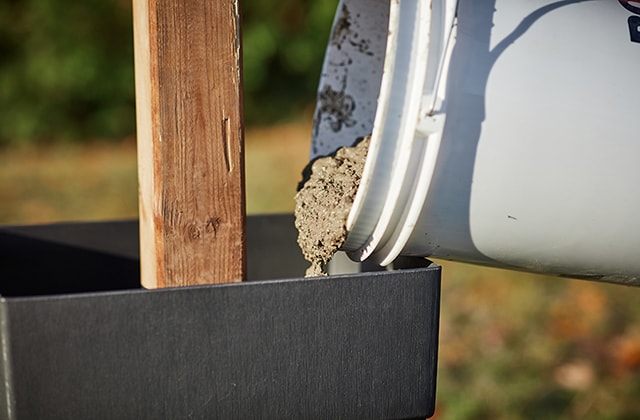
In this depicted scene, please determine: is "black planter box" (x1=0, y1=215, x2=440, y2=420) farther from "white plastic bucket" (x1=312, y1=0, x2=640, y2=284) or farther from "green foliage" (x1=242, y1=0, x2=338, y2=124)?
"green foliage" (x1=242, y1=0, x2=338, y2=124)

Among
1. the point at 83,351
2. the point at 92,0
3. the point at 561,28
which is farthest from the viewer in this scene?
the point at 92,0

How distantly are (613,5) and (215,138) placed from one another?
80cm

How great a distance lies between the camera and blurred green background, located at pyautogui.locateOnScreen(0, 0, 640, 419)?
2.96 metres

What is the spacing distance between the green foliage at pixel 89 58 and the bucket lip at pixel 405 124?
13.0ft

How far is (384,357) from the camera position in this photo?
123 cm

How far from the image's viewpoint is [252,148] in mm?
5336

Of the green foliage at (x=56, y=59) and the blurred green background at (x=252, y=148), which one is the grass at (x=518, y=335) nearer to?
the blurred green background at (x=252, y=148)

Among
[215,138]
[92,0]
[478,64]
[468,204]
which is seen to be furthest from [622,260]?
[92,0]

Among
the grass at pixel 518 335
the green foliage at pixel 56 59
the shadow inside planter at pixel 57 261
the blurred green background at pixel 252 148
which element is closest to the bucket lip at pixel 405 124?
the shadow inside planter at pixel 57 261

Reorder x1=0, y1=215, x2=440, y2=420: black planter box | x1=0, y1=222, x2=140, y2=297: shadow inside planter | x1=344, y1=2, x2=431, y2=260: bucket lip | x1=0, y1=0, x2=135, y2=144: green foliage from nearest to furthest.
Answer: x1=0, y1=215, x2=440, y2=420: black planter box → x1=344, y1=2, x2=431, y2=260: bucket lip → x1=0, y1=222, x2=140, y2=297: shadow inside planter → x1=0, y1=0, x2=135, y2=144: green foliage

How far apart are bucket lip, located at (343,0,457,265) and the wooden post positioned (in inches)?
9.3

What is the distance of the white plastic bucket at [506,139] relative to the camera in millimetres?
1216

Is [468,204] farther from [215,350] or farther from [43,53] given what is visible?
[43,53]

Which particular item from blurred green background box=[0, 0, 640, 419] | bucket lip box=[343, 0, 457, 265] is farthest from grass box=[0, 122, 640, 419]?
bucket lip box=[343, 0, 457, 265]
